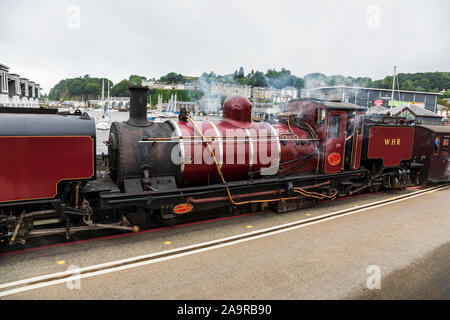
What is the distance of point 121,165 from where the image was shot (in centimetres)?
685

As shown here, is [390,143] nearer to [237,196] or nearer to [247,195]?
[247,195]

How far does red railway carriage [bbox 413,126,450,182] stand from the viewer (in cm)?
1341

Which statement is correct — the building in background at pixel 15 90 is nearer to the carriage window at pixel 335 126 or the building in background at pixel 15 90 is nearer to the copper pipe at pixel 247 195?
the copper pipe at pixel 247 195

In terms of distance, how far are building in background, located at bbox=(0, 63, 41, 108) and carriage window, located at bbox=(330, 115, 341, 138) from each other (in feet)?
187

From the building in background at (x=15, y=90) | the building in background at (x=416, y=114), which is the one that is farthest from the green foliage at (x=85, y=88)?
the building in background at (x=416, y=114)

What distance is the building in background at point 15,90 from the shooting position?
Result: 181 feet

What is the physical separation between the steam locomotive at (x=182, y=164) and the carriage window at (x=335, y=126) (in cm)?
4

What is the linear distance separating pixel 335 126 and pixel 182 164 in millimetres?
5204

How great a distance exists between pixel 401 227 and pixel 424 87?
113 m

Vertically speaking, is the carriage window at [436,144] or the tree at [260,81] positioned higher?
the tree at [260,81]

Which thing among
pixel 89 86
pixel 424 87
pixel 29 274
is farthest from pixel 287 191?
pixel 89 86

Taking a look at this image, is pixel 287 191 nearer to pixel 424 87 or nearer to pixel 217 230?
pixel 217 230
